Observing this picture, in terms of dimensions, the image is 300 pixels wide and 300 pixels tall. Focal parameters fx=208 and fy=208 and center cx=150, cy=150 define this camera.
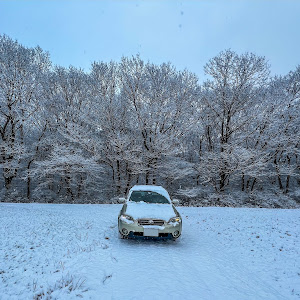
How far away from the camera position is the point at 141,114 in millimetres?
17188

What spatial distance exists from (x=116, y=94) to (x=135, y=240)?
47.4 feet

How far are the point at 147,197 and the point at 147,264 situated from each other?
2.94m

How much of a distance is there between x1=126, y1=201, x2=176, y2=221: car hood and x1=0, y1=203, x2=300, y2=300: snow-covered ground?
0.86 meters

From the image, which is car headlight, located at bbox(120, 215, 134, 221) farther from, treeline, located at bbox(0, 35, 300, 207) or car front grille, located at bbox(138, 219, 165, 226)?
treeline, located at bbox(0, 35, 300, 207)

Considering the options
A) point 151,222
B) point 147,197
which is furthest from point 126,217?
point 147,197

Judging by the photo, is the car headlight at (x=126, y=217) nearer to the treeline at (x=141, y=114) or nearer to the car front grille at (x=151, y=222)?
the car front grille at (x=151, y=222)

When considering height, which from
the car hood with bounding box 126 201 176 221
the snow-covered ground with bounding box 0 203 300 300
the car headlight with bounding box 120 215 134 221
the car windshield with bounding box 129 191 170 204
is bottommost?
the snow-covered ground with bounding box 0 203 300 300

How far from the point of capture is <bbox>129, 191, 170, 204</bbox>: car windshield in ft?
24.5

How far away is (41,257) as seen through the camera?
507 cm

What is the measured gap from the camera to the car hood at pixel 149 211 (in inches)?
240

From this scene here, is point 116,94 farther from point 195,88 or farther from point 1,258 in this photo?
point 1,258

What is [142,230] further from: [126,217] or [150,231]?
[126,217]

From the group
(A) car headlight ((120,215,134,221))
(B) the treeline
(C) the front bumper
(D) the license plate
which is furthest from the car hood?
(B) the treeline

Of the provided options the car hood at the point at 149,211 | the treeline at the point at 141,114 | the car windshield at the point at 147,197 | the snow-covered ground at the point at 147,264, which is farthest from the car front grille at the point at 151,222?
the treeline at the point at 141,114
